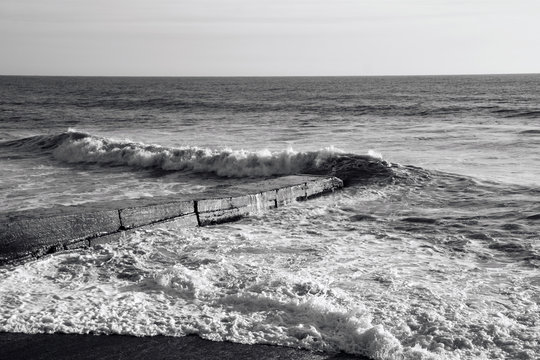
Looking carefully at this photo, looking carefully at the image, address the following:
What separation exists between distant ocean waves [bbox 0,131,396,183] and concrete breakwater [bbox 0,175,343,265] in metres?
2.61

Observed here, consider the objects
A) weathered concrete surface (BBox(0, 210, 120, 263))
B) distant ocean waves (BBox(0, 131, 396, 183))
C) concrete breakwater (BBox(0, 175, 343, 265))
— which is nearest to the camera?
weathered concrete surface (BBox(0, 210, 120, 263))

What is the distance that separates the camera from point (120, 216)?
7.15 meters

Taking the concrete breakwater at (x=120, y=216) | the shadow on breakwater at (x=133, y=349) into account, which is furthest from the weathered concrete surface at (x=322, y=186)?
the shadow on breakwater at (x=133, y=349)

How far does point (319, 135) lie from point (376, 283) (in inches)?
603

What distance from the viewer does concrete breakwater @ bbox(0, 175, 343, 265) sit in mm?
6219

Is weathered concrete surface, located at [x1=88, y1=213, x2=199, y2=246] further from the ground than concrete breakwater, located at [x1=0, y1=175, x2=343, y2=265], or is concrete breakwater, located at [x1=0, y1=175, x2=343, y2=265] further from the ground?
concrete breakwater, located at [x1=0, y1=175, x2=343, y2=265]

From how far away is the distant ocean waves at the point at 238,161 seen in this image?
1199cm

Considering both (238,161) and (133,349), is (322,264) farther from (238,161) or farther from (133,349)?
(238,161)

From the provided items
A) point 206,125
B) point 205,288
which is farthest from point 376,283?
point 206,125

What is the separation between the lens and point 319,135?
2045 centimetres

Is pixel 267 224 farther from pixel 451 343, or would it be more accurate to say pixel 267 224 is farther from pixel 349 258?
pixel 451 343

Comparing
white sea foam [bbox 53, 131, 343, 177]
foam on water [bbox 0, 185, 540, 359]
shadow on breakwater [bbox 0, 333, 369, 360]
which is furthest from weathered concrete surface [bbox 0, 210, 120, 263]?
white sea foam [bbox 53, 131, 343, 177]

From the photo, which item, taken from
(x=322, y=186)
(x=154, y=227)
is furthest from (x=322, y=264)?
(x=322, y=186)

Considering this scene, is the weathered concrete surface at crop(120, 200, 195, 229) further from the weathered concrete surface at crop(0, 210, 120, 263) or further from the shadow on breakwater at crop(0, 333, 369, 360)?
the shadow on breakwater at crop(0, 333, 369, 360)
